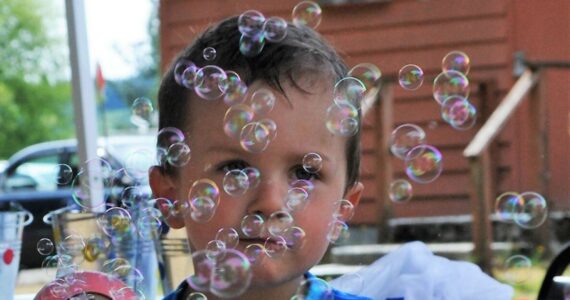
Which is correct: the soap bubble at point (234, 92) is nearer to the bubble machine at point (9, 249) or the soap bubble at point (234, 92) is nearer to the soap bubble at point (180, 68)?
the soap bubble at point (180, 68)

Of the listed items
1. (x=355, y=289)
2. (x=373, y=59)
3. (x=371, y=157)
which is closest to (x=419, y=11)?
(x=373, y=59)

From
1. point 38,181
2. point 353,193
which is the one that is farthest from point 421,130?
point 38,181

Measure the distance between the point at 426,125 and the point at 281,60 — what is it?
5517 millimetres

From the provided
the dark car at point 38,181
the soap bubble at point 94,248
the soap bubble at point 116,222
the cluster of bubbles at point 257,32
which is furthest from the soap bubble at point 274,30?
the dark car at point 38,181

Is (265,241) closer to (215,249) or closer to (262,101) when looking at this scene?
(215,249)

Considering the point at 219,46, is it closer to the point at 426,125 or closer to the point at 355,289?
the point at 355,289

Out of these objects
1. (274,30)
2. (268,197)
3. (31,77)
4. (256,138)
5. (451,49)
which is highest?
(31,77)

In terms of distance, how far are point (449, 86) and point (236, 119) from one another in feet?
2.80

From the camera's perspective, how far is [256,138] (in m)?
1.79

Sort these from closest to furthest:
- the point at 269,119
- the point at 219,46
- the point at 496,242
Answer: the point at 269,119 → the point at 219,46 → the point at 496,242

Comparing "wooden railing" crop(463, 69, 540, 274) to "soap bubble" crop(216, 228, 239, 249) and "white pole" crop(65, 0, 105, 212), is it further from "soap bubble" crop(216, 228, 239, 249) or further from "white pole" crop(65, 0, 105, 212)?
"soap bubble" crop(216, 228, 239, 249)

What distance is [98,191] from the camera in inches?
121

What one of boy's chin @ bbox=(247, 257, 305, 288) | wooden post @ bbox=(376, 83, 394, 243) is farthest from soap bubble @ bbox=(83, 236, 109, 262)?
wooden post @ bbox=(376, 83, 394, 243)

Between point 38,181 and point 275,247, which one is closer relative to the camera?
point 275,247
